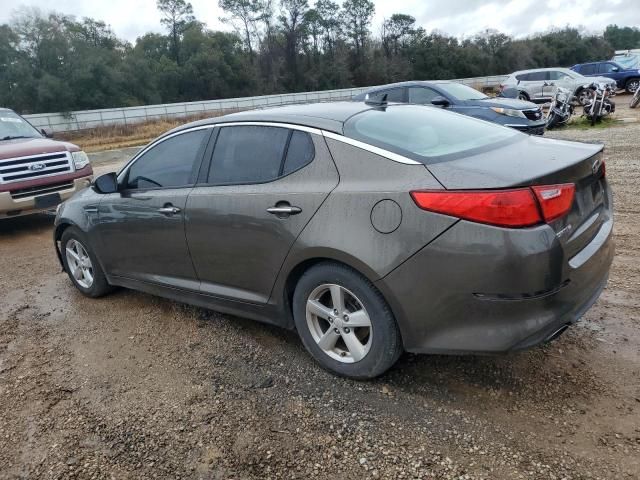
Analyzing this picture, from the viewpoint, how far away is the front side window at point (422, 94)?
1165cm

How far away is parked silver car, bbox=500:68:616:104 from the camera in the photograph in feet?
70.7

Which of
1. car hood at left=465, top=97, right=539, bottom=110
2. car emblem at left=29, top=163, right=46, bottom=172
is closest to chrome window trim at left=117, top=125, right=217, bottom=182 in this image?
car emblem at left=29, top=163, right=46, bottom=172

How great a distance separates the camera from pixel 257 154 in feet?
10.8

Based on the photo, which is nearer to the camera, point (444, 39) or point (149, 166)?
point (149, 166)

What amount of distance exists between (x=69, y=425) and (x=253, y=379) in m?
1.04

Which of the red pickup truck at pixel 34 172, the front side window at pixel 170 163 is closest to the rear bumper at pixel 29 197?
the red pickup truck at pixel 34 172

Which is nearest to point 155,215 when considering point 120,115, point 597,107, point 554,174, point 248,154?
point 248,154

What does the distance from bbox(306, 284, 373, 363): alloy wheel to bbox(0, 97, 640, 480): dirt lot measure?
20cm

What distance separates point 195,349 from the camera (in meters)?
3.61

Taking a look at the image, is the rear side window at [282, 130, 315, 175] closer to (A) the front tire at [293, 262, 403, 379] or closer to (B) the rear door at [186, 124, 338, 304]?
(B) the rear door at [186, 124, 338, 304]

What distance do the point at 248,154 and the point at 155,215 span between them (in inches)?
37.0

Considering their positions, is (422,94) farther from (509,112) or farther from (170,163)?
(170,163)

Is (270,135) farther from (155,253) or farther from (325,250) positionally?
(155,253)

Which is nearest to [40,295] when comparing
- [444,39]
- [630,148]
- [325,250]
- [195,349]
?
[195,349]
